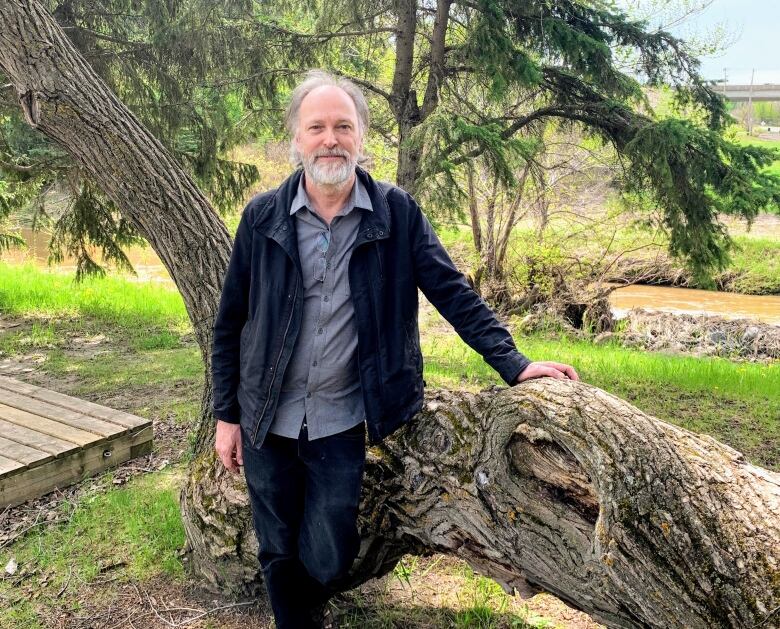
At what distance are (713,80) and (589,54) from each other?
4.53 ft

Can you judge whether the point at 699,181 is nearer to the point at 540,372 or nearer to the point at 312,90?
the point at 540,372

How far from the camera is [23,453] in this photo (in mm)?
4055

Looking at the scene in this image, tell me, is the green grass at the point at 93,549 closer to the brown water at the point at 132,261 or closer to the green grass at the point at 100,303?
the green grass at the point at 100,303

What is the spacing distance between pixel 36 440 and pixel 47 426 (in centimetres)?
25

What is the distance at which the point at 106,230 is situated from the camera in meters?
7.94

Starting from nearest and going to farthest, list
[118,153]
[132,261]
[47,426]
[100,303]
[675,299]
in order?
[118,153] → [47,426] → [100,303] → [675,299] → [132,261]

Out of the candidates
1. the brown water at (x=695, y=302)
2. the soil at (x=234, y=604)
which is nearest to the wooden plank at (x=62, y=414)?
the soil at (x=234, y=604)

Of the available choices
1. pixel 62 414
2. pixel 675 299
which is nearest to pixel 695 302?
pixel 675 299

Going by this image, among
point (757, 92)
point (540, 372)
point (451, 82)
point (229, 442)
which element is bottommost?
point (229, 442)

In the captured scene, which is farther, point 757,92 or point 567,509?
point 757,92

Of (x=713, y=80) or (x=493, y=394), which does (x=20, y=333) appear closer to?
(x=493, y=394)

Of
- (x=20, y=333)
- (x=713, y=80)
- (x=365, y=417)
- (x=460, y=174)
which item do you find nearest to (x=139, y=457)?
(x=365, y=417)

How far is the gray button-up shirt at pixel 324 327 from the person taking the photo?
7.22ft

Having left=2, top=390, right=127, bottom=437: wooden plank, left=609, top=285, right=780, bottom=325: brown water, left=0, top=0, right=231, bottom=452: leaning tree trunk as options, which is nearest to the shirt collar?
left=0, top=0, right=231, bottom=452: leaning tree trunk
